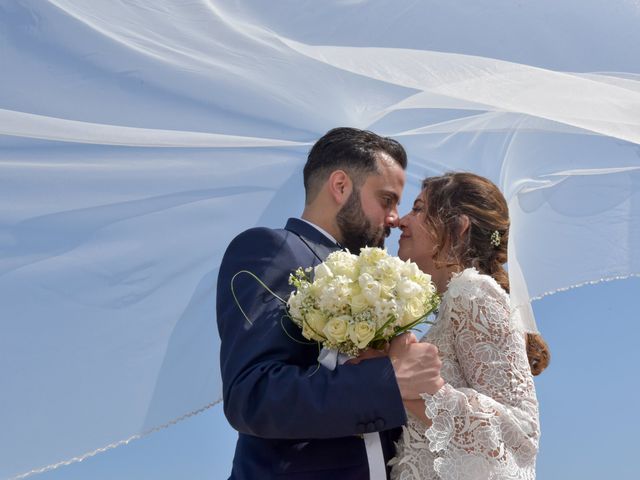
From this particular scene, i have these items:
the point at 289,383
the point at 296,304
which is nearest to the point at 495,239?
the point at 296,304

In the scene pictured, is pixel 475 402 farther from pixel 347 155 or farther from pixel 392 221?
pixel 347 155

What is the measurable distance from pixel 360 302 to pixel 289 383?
50 centimetres

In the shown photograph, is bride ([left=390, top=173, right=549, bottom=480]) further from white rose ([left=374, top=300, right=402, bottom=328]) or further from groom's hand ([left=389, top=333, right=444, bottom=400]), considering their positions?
white rose ([left=374, top=300, right=402, bottom=328])

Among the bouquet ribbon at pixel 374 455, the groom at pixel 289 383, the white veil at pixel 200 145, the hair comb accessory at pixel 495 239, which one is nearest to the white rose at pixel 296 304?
the groom at pixel 289 383

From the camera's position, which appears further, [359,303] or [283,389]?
[359,303]

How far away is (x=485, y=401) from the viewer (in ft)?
16.1

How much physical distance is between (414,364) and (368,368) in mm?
256

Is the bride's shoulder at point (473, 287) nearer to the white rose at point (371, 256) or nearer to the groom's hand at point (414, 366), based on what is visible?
the groom's hand at point (414, 366)

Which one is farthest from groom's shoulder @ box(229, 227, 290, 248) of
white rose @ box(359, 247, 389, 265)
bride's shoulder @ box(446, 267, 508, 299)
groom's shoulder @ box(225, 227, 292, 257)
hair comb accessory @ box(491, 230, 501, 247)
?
hair comb accessory @ box(491, 230, 501, 247)

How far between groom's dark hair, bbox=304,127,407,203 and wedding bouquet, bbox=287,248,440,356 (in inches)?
49.2

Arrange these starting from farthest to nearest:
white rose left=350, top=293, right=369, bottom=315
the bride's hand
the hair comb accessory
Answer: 1. the hair comb accessory
2. the bride's hand
3. white rose left=350, top=293, right=369, bottom=315

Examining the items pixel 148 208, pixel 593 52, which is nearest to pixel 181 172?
pixel 148 208

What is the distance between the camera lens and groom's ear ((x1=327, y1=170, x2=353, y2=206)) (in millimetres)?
5914

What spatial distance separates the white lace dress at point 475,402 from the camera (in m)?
4.86
